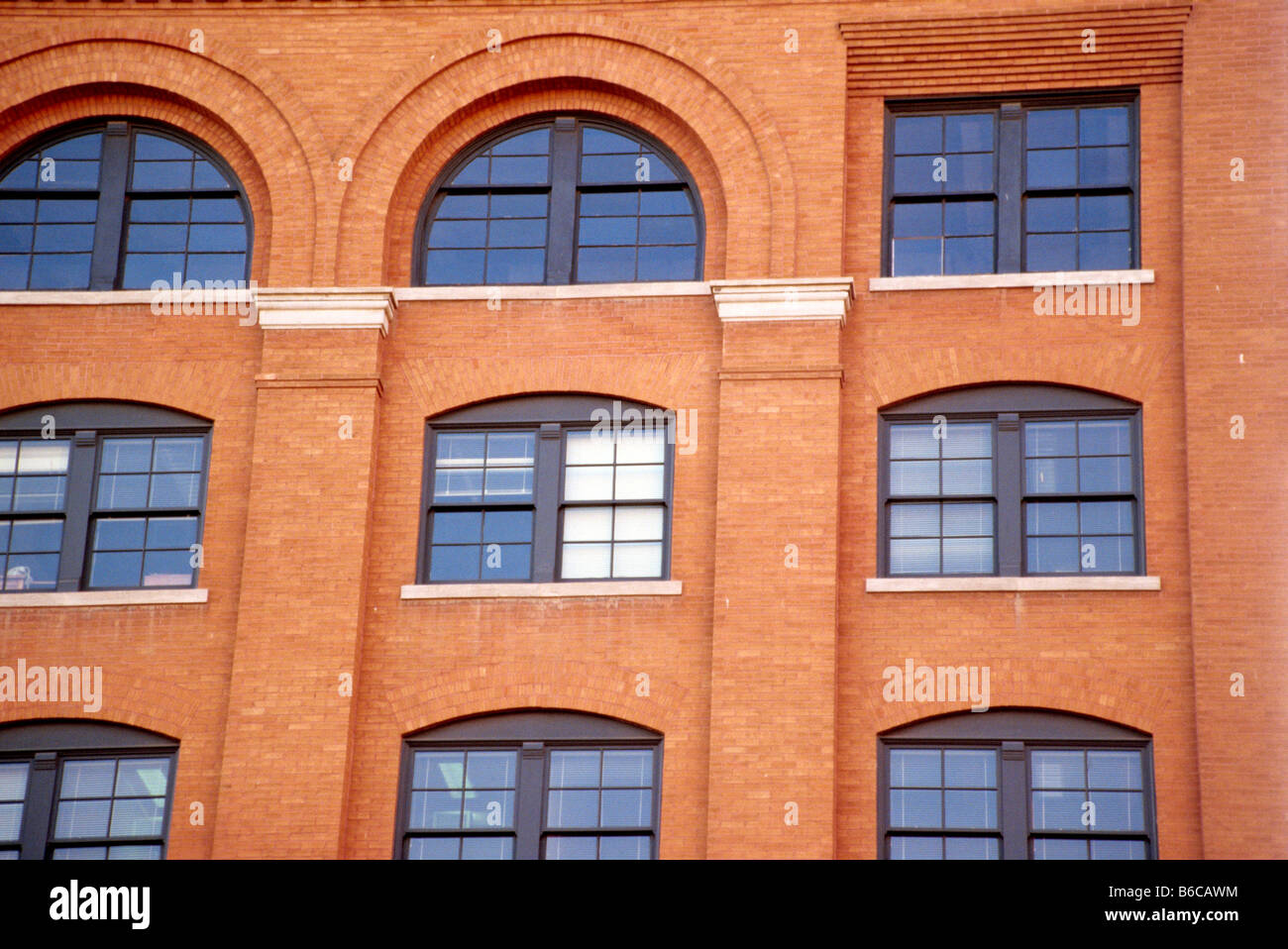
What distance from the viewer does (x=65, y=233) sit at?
23.4 metres

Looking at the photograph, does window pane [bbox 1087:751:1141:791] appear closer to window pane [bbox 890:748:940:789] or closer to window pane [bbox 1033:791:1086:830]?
window pane [bbox 1033:791:1086:830]

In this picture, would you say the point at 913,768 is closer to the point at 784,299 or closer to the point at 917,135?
the point at 784,299

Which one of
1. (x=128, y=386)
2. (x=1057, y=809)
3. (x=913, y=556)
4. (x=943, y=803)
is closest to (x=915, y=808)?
(x=943, y=803)

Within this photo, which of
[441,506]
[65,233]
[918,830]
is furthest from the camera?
[65,233]

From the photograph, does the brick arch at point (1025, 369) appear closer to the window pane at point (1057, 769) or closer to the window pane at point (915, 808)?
the window pane at point (1057, 769)

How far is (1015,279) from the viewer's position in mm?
21891

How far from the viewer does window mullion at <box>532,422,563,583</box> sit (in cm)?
2150

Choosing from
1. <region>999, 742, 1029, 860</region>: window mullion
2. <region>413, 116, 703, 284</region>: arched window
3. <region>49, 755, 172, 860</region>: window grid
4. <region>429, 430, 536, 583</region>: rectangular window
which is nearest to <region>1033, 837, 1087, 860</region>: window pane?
<region>999, 742, 1029, 860</region>: window mullion

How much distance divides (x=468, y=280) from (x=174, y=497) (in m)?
3.88

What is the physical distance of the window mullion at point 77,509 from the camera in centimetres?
2186

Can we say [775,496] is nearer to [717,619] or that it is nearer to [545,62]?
[717,619]

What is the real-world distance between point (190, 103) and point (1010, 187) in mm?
9026

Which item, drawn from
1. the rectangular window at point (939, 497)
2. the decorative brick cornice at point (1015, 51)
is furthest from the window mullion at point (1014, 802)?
the decorative brick cornice at point (1015, 51)

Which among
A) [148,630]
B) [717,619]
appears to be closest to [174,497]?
[148,630]
